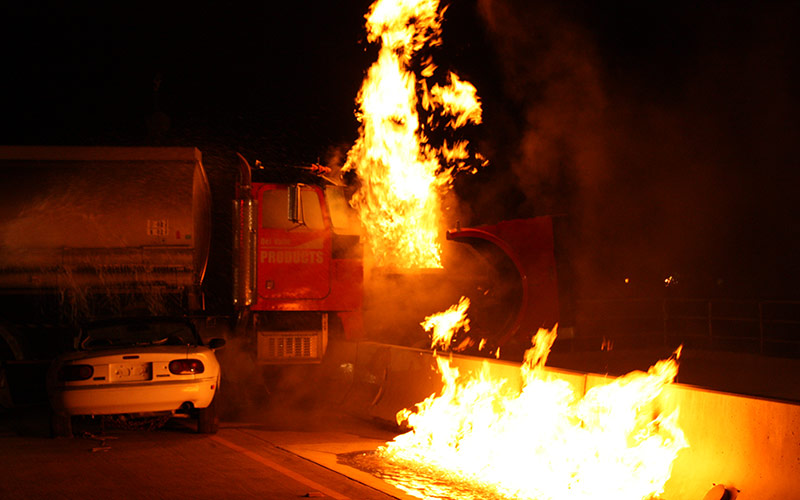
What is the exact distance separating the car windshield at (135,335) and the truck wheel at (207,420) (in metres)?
0.93

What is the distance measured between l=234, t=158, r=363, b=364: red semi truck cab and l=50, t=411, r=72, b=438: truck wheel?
136 inches

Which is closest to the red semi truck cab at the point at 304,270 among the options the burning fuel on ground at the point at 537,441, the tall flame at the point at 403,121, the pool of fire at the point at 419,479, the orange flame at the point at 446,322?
the orange flame at the point at 446,322

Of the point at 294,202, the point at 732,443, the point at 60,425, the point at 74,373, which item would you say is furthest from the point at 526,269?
the point at 732,443

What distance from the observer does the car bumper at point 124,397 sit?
909 centimetres

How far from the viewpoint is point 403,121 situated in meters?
15.1

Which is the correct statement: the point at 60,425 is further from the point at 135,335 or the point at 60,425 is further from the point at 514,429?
the point at 514,429

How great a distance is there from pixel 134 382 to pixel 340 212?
16.0 ft

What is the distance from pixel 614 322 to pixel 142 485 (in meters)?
17.0

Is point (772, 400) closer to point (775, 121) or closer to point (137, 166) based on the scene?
point (137, 166)

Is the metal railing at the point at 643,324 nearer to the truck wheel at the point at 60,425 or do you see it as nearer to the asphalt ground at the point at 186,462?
the asphalt ground at the point at 186,462

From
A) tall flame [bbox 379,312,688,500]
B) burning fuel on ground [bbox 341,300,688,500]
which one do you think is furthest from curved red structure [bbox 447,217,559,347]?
tall flame [bbox 379,312,688,500]

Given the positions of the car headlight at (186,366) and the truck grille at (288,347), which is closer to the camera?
the car headlight at (186,366)

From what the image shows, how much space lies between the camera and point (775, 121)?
24.5 meters

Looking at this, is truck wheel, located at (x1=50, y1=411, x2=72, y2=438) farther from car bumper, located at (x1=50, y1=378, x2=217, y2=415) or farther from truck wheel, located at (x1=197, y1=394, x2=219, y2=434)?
truck wheel, located at (x1=197, y1=394, x2=219, y2=434)
